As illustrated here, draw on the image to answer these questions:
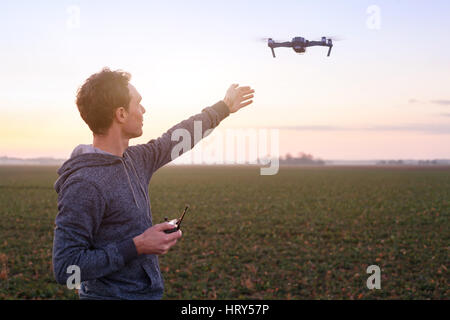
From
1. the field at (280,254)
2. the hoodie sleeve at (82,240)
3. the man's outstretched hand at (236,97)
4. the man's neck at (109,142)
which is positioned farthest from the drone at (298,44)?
the field at (280,254)

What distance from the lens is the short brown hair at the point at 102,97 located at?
2371 millimetres

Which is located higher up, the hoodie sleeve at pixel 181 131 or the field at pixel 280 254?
the hoodie sleeve at pixel 181 131

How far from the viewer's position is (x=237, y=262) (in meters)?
11.1

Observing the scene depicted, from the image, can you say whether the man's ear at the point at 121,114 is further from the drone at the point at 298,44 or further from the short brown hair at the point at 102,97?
the drone at the point at 298,44

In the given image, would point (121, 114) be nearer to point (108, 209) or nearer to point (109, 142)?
point (109, 142)

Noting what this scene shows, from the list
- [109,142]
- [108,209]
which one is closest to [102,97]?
[109,142]

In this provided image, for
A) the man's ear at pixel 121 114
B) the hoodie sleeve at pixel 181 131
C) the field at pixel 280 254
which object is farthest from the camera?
the field at pixel 280 254

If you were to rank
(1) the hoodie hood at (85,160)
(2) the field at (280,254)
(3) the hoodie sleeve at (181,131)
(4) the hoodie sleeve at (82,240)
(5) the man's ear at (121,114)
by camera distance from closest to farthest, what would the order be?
(4) the hoodie sleeve at (82,240)
(1) the hoodie hood at (85,160)
(5) the man's ear at (121,114)
(3) the hoodie sleeve at (181,131)
(2) the field at (280,254)

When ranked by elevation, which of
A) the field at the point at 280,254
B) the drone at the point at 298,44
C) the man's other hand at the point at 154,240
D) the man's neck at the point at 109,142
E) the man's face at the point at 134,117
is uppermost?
the drone at the point at 298,44

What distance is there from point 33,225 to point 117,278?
1647 cm

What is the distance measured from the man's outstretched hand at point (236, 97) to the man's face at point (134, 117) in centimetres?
76

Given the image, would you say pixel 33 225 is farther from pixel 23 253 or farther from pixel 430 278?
pixel 430 278

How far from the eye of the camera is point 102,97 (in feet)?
7.79

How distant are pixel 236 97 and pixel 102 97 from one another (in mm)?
1087
